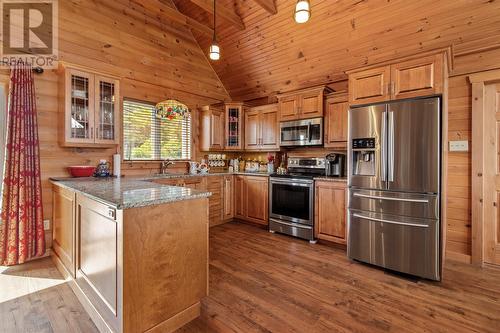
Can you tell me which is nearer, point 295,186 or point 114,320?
point 114,320

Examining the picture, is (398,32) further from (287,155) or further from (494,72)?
(287,155)

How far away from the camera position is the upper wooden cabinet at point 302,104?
3.96 metres

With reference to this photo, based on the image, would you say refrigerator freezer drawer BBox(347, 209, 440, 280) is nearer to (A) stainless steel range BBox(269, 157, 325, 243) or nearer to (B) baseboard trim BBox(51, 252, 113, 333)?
(A) stainless steel range BBox(269, 157, 325, 243)

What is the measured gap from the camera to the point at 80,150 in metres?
3.41

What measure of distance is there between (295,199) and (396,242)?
61.5 inches

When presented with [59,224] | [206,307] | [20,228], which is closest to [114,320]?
[206,307]

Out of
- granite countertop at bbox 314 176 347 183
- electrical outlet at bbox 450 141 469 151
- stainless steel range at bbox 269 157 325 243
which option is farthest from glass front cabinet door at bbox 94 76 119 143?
electrical outlet at bbox 450 141 469 151

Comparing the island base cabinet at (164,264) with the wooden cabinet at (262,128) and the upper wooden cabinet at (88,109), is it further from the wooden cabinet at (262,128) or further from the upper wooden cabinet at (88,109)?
the wooden cabinet at (262,128)

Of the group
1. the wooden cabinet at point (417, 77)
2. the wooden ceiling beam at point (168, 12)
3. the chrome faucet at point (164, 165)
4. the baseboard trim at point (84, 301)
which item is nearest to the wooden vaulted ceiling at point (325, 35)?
the wooden ceiling beam at point (168, 12)

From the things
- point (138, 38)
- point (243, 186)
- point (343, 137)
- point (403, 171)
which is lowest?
point (243, 186)

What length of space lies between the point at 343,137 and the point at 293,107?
1.04 metres

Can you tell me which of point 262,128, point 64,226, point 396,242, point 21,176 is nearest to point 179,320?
point 64,226

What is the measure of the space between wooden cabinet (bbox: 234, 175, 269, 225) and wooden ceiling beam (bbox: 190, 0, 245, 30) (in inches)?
104

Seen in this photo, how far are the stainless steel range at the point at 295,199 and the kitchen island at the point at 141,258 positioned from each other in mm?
2179
